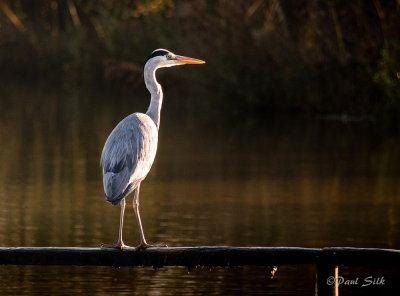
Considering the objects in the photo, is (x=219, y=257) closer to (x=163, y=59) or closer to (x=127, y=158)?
(x=127, y=158)

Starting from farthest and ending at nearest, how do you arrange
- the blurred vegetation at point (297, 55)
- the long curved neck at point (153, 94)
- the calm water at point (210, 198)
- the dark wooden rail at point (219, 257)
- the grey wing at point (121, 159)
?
1. the blurred vegetation at point (297, 55)
2. the calm water at point (210, 198)
3. the long curved neck at point (153, 94)
4. the grey wing at point (121, 159)
5. the dark wooden rail at point (219, 257)

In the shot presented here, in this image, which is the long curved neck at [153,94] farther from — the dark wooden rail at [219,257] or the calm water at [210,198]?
the dark wooden rail at [219,257]

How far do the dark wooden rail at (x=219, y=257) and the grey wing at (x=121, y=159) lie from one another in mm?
745

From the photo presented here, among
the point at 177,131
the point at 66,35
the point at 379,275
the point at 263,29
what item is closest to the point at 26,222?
the point at 379,275

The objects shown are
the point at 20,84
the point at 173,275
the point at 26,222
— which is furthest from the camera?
the point at 20,84

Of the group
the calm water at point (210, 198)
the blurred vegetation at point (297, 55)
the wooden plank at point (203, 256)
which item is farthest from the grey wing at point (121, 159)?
the blurred vegetation at point (297, 55)

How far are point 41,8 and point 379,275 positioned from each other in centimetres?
3650

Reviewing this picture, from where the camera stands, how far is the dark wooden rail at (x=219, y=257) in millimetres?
7816

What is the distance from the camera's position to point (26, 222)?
13422mm

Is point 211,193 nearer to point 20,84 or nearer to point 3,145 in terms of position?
point 3,145

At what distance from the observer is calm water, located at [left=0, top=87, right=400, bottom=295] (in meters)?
10.7

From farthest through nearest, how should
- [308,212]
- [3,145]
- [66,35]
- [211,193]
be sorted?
[66,35] < [3,145] < [211,193] < [308,212]

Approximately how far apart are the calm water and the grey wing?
4.76 feet

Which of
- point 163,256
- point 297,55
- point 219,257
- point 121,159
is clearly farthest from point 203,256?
point 297,55
